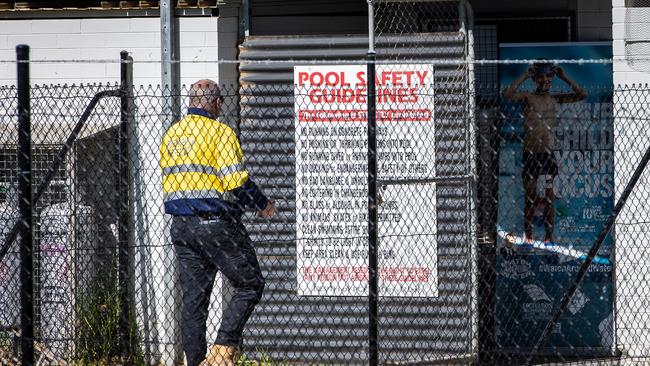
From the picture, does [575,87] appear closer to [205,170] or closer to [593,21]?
[593,21]

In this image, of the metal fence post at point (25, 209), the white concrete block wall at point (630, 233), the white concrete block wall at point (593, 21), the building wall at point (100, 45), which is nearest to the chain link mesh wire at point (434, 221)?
the white concrete block wall at point (630, 233)

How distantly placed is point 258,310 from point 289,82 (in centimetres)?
166

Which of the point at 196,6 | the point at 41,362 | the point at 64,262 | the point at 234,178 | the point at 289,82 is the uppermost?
the point at 196,6

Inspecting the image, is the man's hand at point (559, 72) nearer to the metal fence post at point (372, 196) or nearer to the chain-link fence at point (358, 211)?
the chain-link fence at point (358, 211)

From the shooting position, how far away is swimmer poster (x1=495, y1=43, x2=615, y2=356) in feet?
28.3

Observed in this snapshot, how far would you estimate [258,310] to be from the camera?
8266 millimetres

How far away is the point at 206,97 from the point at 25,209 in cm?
133

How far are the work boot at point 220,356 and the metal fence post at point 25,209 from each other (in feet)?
3.75

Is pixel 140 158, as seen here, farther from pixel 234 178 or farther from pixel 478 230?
pixel 478 230

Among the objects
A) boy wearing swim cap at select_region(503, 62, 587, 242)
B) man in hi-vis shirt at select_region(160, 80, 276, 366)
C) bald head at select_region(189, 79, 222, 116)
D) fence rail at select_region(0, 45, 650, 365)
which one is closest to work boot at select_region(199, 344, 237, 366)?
man in hi-vis shirt at select_region(160, 80, 276, 366)

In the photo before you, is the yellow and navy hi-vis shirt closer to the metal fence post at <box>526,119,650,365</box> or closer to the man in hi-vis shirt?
the man in hi-vis shirt

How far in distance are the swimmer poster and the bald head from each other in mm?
2383

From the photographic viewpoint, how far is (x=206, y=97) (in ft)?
23.7

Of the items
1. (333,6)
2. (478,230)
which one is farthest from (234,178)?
(333,6)
